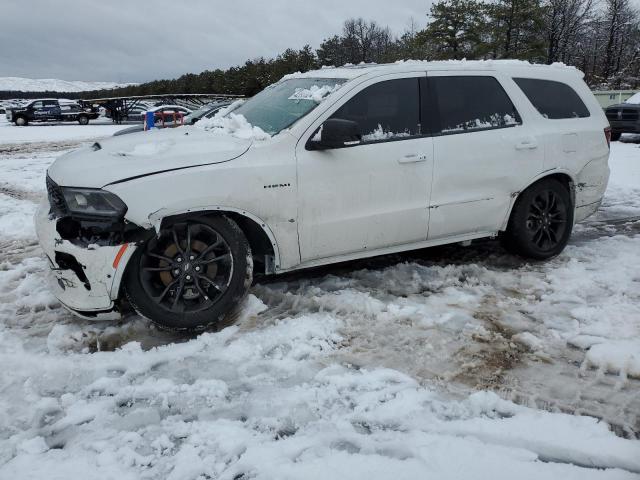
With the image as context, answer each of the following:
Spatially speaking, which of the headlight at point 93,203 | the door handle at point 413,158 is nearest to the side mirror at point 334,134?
the door handle at point 413,158

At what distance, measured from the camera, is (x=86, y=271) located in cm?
319

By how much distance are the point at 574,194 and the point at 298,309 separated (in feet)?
9.80

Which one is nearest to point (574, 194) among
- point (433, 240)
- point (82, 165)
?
point (433, 240)

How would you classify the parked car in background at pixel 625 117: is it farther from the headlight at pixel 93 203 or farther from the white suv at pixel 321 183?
the headlight at pixel 93 203

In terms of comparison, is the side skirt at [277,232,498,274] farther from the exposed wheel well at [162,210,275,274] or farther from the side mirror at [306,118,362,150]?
the side mirror at [306,118,362,150]

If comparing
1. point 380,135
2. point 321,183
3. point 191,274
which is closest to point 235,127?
point 321,183

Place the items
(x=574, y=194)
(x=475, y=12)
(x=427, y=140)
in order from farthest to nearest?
(x=475, y=12) → (x=574, y=194) → (x=427, y=140)

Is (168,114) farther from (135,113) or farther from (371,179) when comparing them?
(371,179)

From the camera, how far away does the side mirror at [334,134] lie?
3.51 metres

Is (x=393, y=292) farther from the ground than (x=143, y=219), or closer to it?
closer to it

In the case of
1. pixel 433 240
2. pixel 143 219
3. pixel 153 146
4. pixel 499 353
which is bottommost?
pixel 499 353

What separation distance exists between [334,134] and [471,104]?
1.53 meters

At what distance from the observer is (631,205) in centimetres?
711

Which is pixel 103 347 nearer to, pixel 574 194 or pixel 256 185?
pixel 256 185
